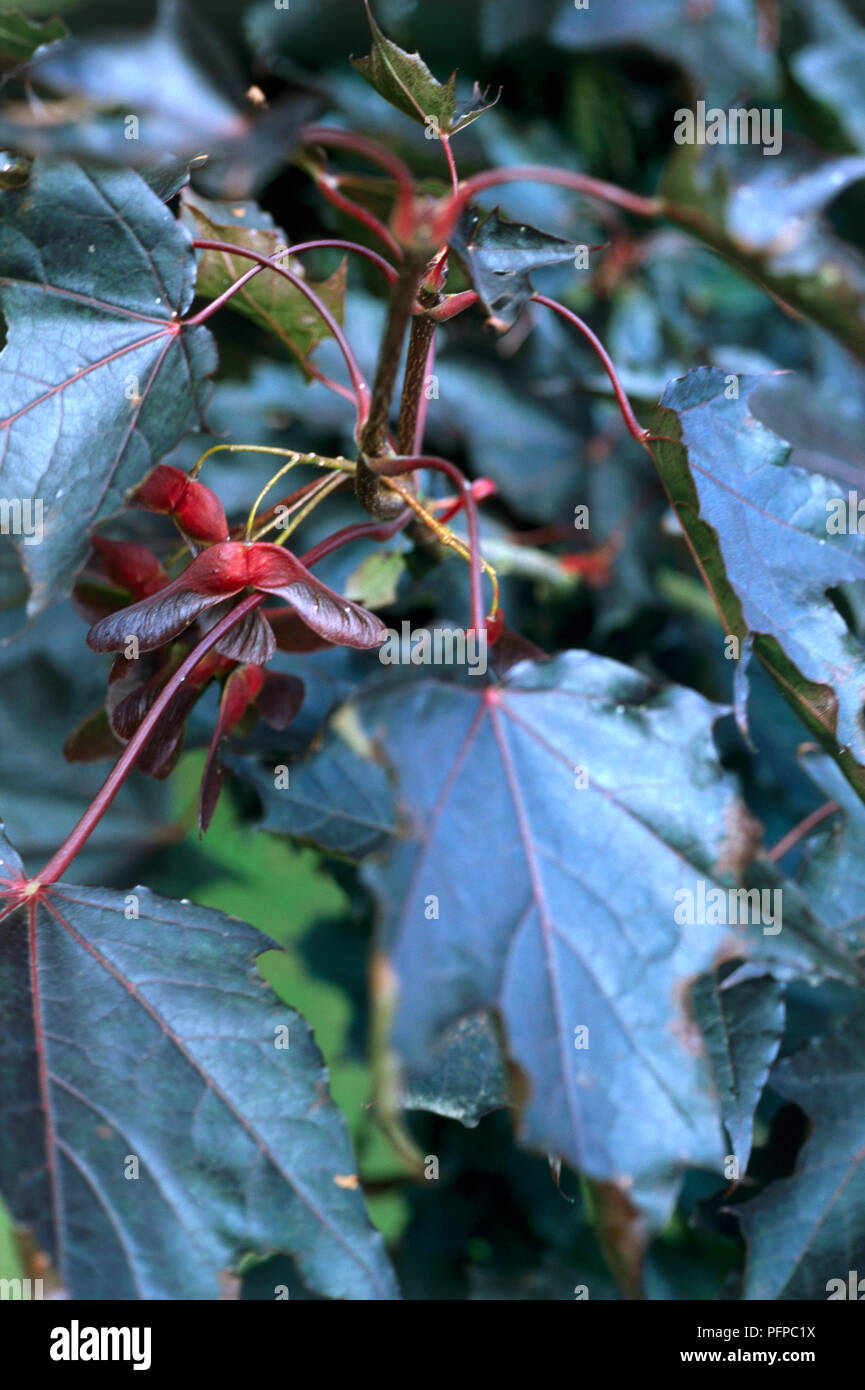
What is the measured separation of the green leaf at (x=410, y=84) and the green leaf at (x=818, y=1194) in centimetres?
50

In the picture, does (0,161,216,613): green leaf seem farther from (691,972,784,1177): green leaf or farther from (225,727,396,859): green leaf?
(691,972,784,1177): green leaf

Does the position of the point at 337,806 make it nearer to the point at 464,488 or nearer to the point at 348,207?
the point at 464,488

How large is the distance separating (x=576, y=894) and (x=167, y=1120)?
0.18 m

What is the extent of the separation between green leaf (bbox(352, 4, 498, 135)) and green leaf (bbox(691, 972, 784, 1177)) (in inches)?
16.5

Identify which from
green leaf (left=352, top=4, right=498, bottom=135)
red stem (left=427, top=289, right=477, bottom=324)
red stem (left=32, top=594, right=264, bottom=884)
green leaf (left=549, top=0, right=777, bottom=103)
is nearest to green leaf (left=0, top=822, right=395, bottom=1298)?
red stem (left=32, top=594, right=264, bottom=884)

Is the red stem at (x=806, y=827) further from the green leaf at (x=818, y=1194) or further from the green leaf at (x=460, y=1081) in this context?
the green leaf at (x=460, y=1081)

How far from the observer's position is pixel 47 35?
0.48 m

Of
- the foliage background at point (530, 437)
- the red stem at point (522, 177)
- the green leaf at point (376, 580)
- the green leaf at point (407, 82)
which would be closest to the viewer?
the red stem at point (522, 177)

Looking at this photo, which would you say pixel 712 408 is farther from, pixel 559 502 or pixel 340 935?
pixel 340 935

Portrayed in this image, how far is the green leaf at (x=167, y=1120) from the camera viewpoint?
34cm

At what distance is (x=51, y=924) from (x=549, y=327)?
634 millimetres

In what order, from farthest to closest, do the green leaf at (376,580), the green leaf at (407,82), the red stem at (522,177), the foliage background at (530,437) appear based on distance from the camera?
the foliage background at (530,437) < the green leaf at (376,580) < the green leaf at (407,82) < the red stem at (522,177)

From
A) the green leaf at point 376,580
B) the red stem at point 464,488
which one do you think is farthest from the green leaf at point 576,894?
the green leaf at point 376,580
